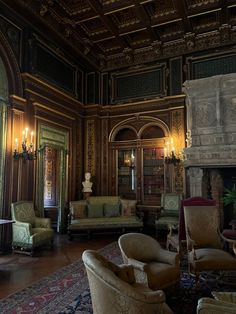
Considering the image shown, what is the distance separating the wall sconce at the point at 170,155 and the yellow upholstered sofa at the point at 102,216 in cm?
138

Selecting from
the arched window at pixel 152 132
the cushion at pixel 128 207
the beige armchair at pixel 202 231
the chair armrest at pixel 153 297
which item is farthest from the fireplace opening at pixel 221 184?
the chair armrest at pixel 153 297

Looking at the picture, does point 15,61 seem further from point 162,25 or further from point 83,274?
point 83,274

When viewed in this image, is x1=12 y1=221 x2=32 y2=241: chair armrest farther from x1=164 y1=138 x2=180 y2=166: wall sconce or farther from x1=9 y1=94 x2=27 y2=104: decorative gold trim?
x1=164 y1=138 x2=180 y2=166: wall sconce

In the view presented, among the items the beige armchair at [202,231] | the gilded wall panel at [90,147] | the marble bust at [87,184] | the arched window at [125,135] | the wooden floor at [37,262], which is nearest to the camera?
the wooden floor at [37,262]

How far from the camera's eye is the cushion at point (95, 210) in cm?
673

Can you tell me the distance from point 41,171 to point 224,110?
4391 millimetres

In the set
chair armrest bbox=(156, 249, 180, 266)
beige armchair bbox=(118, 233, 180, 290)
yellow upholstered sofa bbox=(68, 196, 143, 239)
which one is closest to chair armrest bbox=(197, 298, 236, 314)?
beige armchair bbox=(118, 233, 180, 290)

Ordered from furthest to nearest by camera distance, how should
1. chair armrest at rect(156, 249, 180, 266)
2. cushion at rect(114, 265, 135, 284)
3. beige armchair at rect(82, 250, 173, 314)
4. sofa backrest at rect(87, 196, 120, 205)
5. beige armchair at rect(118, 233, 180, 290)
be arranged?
1. sofa backrest at rect(87, 196, 120, 205)
2. chair armrest at rect(156, 249, 180, 266)
3. beige armchair at rect(118, 233, 180, 290)
4. cushion at rect(114, 265, 135, 284)
5. beige armchair at rect(82, 250, 173, 314)

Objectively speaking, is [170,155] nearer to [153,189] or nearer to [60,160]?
[153,189]

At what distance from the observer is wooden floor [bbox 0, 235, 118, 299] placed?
3486mm

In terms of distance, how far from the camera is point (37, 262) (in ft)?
14.4

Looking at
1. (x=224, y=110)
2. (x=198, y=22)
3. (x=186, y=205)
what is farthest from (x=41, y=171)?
(x=198, y=22)

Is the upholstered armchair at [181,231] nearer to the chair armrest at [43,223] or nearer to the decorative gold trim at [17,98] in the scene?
the chair armrest at [43,223]

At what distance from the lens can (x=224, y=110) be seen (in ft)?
20.3
